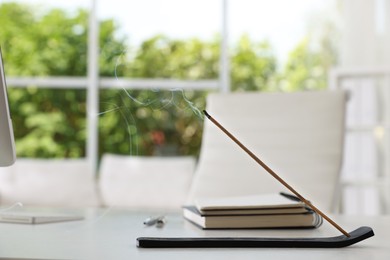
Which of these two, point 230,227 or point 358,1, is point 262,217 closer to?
point 230,227

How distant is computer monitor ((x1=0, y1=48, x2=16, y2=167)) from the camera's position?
4.52 ft

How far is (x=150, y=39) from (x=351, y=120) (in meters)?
1.61

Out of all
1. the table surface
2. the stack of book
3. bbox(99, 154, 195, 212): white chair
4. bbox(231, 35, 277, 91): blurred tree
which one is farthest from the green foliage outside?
the stack of book

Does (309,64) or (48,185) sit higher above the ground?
(309,64)

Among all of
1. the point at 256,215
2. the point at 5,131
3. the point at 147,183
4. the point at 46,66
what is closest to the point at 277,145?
the point at 256,215

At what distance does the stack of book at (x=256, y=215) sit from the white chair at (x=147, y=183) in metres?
2.67

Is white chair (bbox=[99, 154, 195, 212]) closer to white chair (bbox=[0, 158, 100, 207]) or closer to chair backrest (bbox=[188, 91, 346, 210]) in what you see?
white chair (bbox=[0, 158, 100, 207])

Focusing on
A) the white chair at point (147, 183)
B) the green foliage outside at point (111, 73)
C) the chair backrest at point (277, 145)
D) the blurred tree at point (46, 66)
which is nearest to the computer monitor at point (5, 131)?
the chair backrest at point (277, 145)

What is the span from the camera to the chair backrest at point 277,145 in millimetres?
2537

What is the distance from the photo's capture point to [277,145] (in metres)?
2.64

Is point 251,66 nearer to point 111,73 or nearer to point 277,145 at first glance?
point 111,73

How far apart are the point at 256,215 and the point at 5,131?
56cm

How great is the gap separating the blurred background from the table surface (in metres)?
3.34

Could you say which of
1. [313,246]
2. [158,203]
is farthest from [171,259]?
[158,203]
